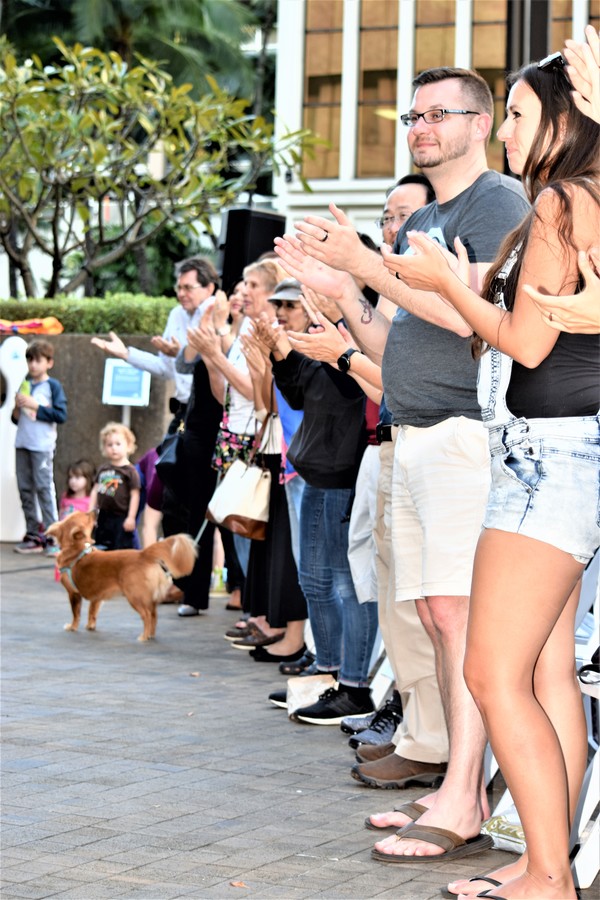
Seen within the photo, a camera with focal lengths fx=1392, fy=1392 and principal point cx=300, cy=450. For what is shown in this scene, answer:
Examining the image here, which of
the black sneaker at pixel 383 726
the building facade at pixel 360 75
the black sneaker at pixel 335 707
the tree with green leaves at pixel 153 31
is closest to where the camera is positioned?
the black sneaker at pixel 383 726

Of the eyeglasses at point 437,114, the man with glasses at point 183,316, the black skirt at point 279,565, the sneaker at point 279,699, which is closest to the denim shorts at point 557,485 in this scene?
the eyeglasses at point 437,114

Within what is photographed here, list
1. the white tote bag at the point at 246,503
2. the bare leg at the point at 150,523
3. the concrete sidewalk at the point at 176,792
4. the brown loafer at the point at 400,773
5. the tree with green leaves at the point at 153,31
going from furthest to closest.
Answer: the tree with green leaves at the point at 153,31 < the bare leg at the point at 150,523 < the white tote bag at the point at 246,503 < the brown loafer at the point at 400,773 < the concrete sidewalk at the point at 176,792

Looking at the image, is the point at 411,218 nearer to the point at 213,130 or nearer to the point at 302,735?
the point at 302,735

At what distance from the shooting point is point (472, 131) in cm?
489

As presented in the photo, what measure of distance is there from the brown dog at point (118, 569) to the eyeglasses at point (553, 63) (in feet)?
19.3

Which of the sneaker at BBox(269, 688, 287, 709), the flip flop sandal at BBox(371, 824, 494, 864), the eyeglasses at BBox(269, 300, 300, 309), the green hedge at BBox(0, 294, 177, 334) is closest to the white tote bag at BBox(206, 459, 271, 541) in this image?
the eyeglasses at BBox(269, 300, 300, 309)

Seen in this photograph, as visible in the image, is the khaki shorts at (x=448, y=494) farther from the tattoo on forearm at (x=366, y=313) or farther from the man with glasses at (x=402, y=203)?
the man with glasses at (x=402, y=203)

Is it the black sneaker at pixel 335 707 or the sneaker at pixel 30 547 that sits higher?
the black sneaker at pixel 335 707

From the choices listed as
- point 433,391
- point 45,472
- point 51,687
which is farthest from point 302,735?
point 45,472

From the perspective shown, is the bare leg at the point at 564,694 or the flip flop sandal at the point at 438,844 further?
the flip flop sandal at the point at 438,844

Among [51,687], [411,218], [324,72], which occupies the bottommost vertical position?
[51,687]

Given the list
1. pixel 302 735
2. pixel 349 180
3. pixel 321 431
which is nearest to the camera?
pixel 302 735

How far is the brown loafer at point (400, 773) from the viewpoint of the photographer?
527 centimetres

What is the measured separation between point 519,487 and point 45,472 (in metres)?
11.0
